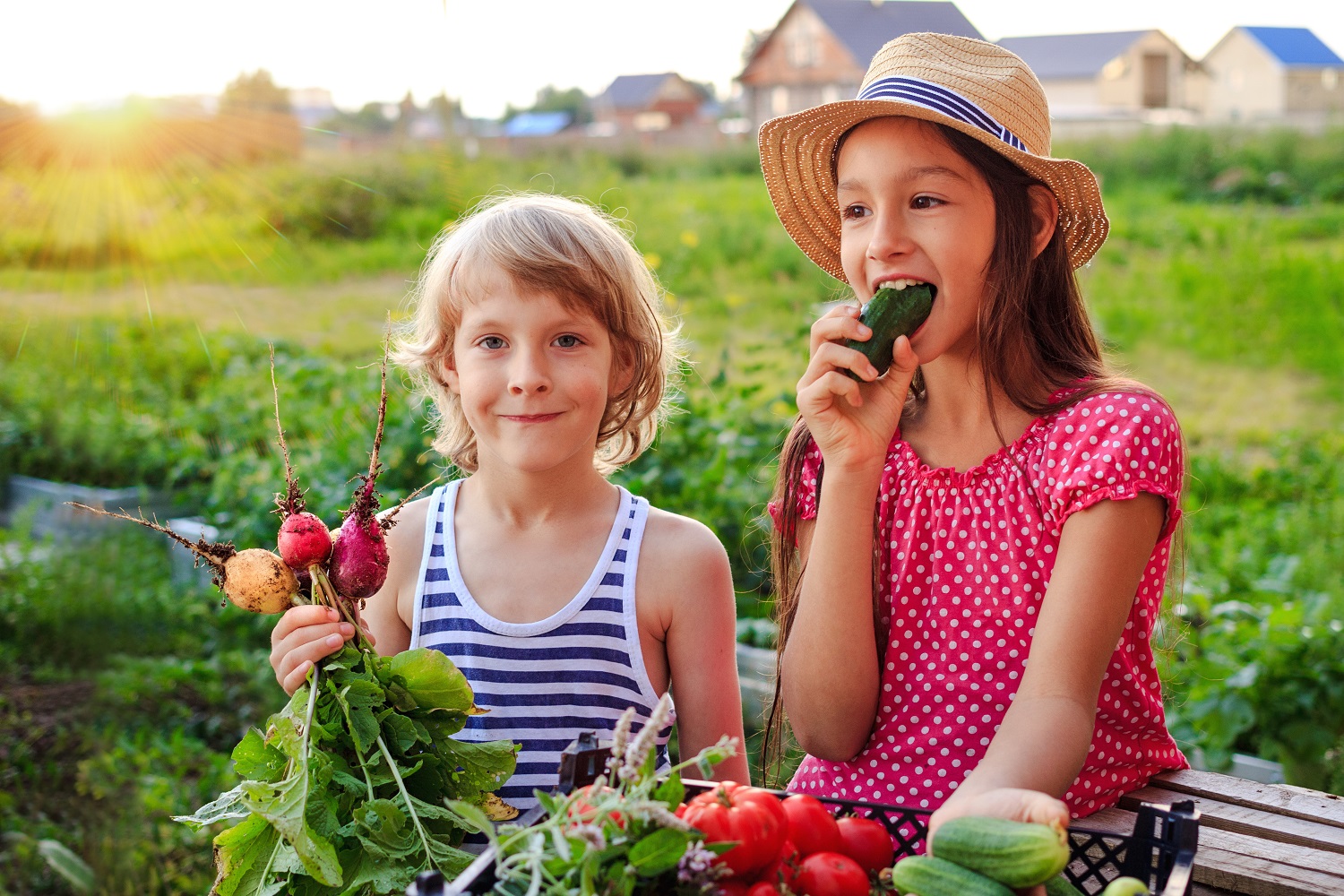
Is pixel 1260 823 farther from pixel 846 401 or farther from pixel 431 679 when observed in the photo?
pixel 431 679

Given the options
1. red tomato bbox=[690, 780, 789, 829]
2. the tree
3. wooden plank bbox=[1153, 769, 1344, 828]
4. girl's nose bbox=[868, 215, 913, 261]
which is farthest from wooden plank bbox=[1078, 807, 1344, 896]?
the tree

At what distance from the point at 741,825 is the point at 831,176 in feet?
4.52

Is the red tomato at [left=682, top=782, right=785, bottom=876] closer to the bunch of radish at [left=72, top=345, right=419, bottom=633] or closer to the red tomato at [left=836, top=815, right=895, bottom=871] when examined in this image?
the red tomato at [left=836, top=815, right=895, bottom=871]

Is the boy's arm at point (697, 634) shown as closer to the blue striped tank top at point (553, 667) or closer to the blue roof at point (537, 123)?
the blue striped tank top at point (553, 667)

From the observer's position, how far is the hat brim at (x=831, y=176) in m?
1.88

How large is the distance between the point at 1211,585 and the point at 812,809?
4061 millimetres

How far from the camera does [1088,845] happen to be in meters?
1.42

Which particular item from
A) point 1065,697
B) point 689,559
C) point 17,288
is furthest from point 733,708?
point 17,288

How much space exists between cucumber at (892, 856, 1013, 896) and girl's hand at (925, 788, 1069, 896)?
47mm

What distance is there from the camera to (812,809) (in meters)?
1.37

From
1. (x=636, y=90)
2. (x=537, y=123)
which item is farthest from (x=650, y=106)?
(x=537, y=123)

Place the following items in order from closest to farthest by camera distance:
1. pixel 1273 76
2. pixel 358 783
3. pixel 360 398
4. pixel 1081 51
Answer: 1. pixel 358 783
2. pixel 360 398
3. pixel 1081 51
4. pixel 1273 76

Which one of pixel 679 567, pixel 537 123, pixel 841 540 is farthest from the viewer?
pixel 537 123

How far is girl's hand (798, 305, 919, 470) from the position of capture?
6.09 feet
